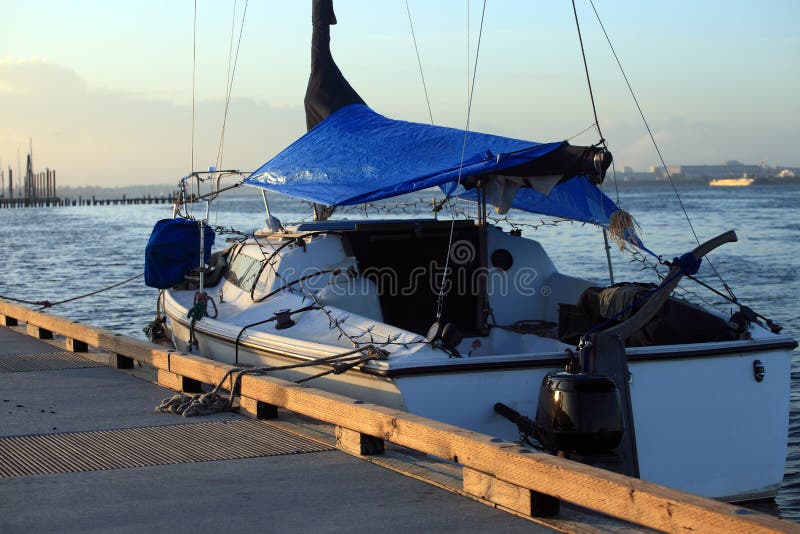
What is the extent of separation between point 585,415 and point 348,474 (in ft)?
5.32

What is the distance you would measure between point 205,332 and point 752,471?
232 inches

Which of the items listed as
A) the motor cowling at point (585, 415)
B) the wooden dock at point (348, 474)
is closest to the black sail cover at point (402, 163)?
the wooden dock at point (348, 474)

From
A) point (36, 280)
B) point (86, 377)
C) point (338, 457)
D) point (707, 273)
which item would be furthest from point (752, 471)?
point (36, 280)

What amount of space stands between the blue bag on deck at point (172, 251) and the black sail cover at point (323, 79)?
2.53 metres

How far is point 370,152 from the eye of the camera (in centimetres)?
1200

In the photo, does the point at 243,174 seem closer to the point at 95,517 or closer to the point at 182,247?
the point at 182,247

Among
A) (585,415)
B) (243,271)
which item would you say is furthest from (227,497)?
(243,271)

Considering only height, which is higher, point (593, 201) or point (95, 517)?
point (593, 201)

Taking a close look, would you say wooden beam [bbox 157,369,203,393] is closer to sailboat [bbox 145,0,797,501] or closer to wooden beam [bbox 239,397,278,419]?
sailboat [bbox 145,0,797,501]

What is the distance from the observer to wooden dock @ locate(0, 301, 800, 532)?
5484 mm

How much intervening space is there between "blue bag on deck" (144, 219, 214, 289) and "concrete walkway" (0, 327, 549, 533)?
4853mm

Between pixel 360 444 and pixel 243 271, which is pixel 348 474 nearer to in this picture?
pixel 360 444

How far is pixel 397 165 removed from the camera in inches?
437

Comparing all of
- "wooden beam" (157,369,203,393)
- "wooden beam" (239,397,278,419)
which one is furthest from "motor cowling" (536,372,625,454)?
"wooden beam" (157,369,203,393)
